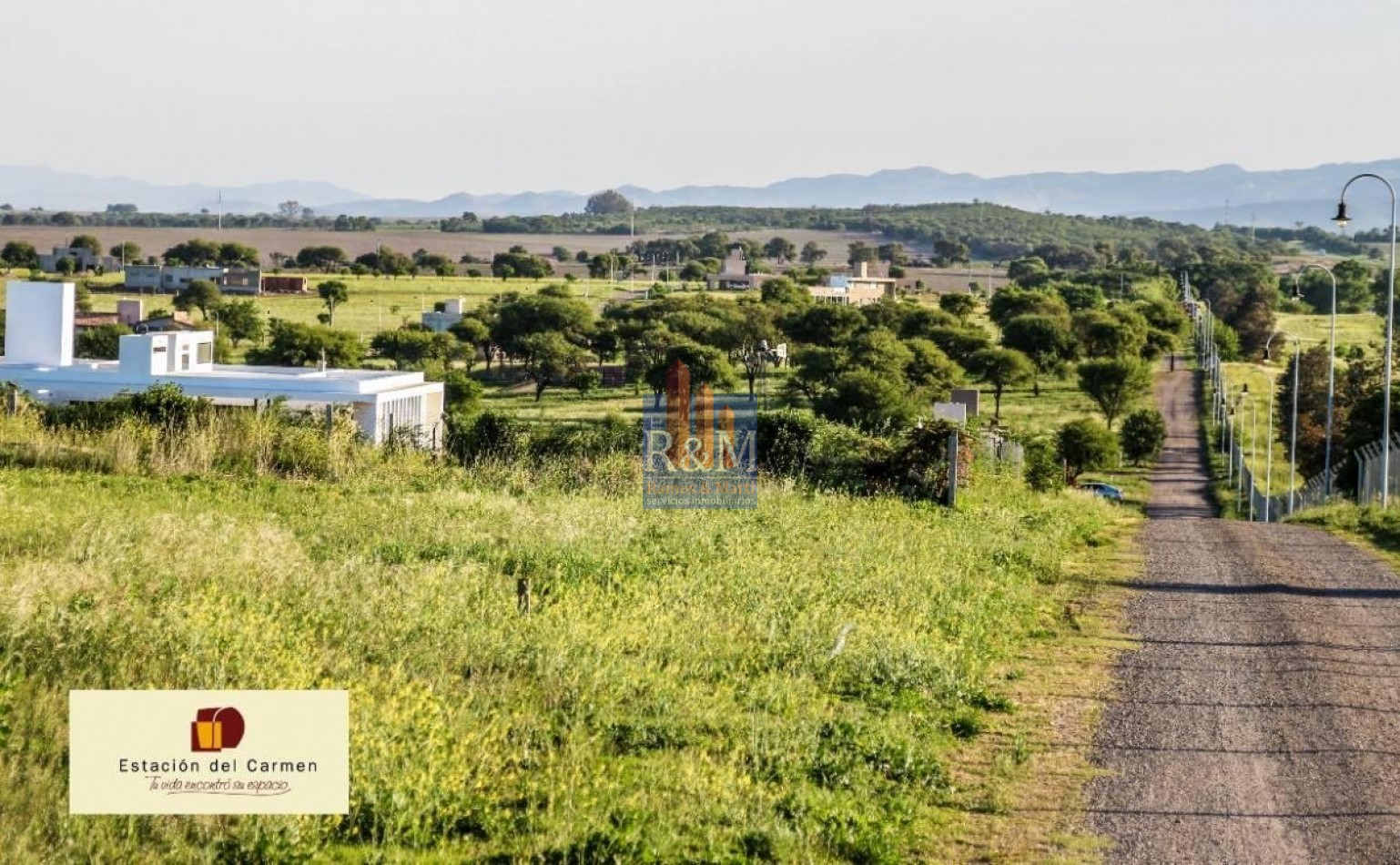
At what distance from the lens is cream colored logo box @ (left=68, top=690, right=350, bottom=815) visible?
6355 mm

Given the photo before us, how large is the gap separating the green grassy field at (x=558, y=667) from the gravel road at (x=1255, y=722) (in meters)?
0.59

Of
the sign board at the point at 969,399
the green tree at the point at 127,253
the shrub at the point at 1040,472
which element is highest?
the green tree at the point at 127,253

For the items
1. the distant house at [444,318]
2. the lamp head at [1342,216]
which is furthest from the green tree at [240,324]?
the lamp head at [1342,216]

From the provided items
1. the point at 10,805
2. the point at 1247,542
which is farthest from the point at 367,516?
the point at 1247,542

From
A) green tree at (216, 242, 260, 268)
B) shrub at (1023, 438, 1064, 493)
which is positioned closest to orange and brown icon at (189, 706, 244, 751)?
shrub at (1023, 438, 1064, 493)

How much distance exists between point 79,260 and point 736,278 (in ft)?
198

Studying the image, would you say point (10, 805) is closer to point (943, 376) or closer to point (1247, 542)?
point (1247, 542)

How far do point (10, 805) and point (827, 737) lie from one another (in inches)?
164

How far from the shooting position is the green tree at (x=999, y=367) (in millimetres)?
68625

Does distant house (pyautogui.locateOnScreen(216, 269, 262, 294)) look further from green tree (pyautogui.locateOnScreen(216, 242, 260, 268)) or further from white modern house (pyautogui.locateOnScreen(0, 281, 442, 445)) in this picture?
white modern house (pyautogui.locateOnScreen(0, 281, 442, 445))

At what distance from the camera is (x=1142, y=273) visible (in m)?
162

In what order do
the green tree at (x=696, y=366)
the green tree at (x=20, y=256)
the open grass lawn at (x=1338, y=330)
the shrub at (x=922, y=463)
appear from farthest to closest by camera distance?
the green tree at (x=20, y=256)
the open grass lawn at (x=1338, y=330)
the green tree at (x=696, y=366)
the shrub at (x=922, y=463)

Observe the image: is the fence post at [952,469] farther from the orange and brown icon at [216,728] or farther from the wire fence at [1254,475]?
the orange and brown icon at [216,728]

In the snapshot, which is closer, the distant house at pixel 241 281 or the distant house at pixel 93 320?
the distant house at pixel 93 320
